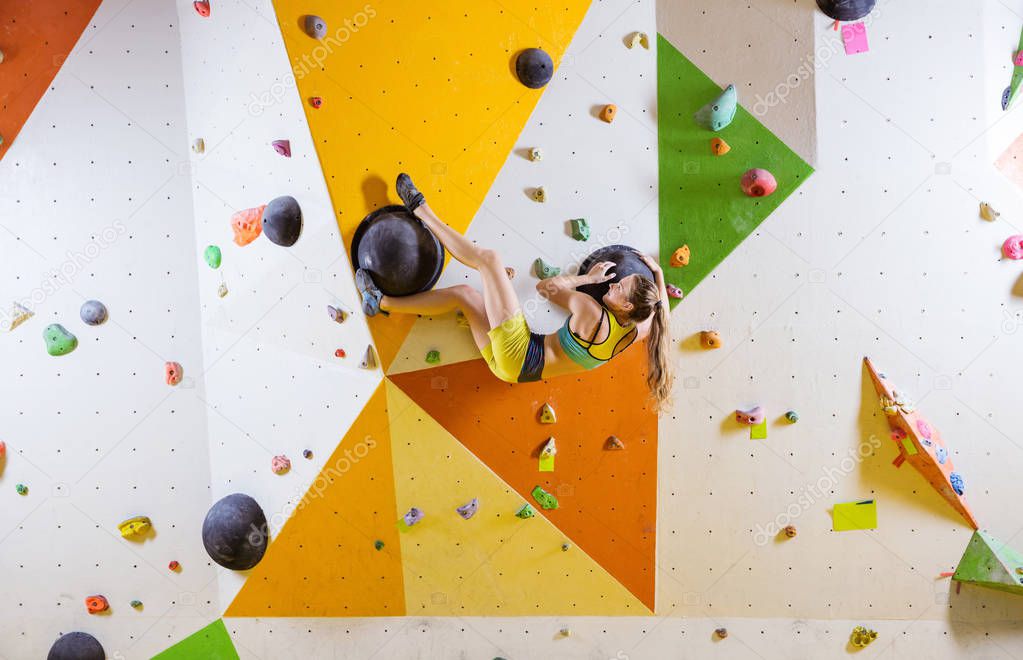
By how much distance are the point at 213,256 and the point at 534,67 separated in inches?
73.5

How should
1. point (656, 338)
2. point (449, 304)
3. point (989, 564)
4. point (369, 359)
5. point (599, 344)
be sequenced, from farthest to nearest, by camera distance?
point (989, 564) → point (369, 359) → point (449, 304) → point (656, 338) → point (599, 344)

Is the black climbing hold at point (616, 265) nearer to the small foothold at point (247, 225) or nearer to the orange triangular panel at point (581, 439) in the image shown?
the orange triangular panel at point (581, 439)

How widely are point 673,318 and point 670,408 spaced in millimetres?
464

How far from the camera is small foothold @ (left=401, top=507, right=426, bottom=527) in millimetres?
3436

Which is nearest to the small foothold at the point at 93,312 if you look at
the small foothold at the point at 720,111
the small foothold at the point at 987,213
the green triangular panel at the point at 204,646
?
the green triangular panel at the point at 204,646

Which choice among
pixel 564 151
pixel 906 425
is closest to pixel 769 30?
pixel 564 151

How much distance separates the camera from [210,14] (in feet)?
11.0

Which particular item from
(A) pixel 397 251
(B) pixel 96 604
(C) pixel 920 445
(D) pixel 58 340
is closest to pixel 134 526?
(B) pixel 96 604

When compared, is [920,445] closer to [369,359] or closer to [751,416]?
[751,416]

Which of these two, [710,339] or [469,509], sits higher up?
[710,339]

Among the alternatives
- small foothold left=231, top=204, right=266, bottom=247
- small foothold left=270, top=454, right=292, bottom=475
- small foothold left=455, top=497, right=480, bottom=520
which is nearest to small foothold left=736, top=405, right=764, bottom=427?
small foothold left=455, top=497, right=480, bottom=520

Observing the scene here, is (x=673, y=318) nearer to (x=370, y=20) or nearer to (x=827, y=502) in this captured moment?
(x=827, y=502)

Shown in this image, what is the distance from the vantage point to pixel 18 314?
348 cm

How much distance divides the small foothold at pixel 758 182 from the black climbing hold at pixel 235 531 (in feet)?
9.75
